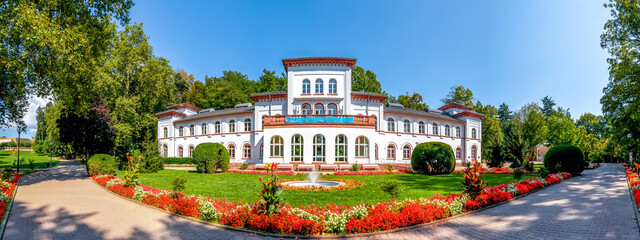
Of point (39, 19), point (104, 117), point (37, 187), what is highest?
point (39, 19)

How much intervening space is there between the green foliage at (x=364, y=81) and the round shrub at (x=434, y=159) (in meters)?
26.3

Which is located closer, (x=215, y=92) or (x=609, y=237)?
(x=609, y=237)

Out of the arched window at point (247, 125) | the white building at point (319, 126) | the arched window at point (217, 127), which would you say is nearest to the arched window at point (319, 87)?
the white building at point (319, 126)

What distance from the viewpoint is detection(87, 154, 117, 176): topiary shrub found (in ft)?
59.1

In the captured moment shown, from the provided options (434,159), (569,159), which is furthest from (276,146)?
(569,159)

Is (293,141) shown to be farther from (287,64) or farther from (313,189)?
(313,189)

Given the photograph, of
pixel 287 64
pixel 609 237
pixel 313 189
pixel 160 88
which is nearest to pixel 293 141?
pixel 287 64

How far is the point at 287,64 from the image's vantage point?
30703 millimetres

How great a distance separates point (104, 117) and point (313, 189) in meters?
26.9

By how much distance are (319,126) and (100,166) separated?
1547cm

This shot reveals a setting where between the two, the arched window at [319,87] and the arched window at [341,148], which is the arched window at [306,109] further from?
the arched window at [341,148]

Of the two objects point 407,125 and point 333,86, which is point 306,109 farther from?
point 407,125

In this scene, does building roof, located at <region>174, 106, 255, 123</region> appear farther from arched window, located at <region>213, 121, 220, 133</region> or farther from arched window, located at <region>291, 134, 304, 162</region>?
arched window, located at <region>291, 134, 304, 162</region>

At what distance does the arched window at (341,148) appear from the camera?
26.1 m
